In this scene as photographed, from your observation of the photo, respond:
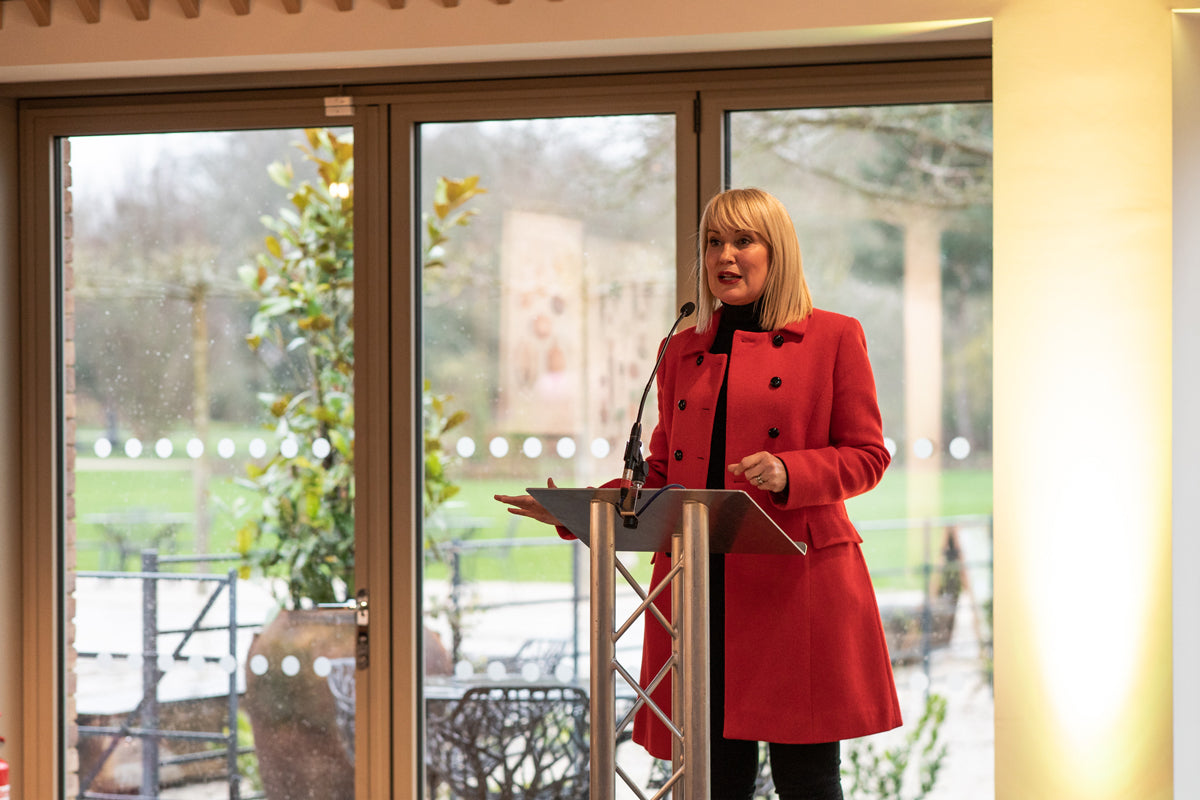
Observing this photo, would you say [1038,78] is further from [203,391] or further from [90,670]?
[90,670]

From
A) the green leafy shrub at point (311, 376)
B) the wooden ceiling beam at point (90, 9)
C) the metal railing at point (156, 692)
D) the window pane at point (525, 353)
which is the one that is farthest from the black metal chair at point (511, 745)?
the wooden ceiling beam at point (90, 9)

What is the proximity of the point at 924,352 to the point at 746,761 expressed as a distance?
1.32 m

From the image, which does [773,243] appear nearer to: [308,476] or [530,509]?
[530,509]

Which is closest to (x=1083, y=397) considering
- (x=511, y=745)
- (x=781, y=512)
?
(x=781, y=512)

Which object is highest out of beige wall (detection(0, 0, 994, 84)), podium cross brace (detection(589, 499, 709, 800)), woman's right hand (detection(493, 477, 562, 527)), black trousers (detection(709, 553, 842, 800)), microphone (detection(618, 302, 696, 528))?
beige wall (detection(0, 0, 994, 84))

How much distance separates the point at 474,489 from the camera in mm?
3400

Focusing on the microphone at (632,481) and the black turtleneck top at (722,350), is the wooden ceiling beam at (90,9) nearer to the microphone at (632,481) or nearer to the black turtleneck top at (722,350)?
the black turtleneck top at (722,350)

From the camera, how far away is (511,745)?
3.36 meters

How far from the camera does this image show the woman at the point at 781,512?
92.4 inches

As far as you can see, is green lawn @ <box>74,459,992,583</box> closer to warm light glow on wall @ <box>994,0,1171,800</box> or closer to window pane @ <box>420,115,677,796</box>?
window pane @ <box>420,115,677,796</box>

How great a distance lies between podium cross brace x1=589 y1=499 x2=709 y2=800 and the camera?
1917 millimetres

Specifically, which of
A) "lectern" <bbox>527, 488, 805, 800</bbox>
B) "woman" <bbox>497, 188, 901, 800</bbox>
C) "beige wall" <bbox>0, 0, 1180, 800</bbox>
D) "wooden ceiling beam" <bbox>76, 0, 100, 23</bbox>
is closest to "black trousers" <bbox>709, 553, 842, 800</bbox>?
"woman" <bbox>497, 188, 901, 800</bbox>

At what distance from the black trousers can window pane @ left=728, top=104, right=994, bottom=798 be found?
0.89 meters

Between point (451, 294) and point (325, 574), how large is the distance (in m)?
0.92
